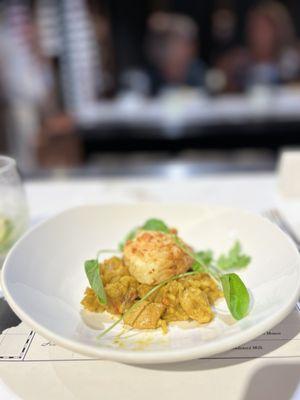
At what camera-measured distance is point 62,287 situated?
97 cm

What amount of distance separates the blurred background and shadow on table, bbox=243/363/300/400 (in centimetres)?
380

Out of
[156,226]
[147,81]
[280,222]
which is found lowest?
[147,81]

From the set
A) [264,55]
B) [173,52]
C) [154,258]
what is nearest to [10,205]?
[154,258]

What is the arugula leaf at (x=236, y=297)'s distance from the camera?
0.80 metres

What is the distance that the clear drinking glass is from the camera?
1.09m

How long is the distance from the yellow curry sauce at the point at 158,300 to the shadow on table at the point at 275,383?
0.15 meters

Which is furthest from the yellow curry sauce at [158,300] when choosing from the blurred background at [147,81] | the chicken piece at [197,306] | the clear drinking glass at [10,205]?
the blurred background at [147,81]

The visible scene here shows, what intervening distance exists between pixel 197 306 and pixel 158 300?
10cm

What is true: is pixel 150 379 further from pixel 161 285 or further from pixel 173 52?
pixel 173 52

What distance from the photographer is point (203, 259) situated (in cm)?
110

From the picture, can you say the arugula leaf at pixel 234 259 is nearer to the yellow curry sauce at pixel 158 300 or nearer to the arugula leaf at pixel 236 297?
the yellow curry sauce at pixel 158 300

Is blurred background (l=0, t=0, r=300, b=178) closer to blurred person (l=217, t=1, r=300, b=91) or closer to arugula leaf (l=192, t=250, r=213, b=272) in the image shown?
blurred person (l=217, t=1, r=300, b=91)

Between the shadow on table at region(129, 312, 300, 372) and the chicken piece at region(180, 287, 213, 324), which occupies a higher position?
the chicken piece at region(180, 287, 213, 324)

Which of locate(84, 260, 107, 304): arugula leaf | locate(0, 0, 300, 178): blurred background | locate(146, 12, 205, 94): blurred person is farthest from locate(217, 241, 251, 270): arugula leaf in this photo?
locate(146, 12, 205, 94): blurred person
